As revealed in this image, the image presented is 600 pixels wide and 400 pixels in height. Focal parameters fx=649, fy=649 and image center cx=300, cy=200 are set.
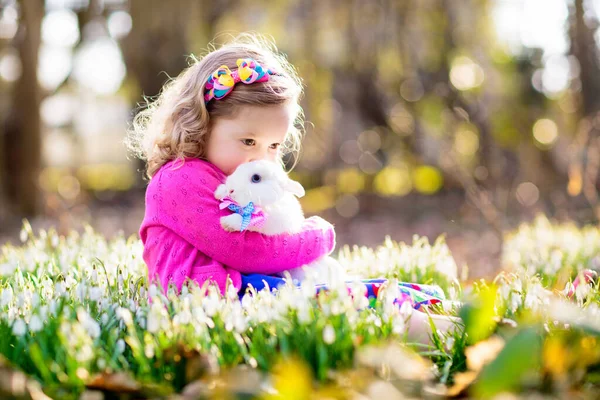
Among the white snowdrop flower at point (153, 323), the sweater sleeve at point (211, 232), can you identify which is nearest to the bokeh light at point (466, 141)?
the sweater sleeve at point (211, 232)

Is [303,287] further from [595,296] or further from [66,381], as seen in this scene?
[595,296]

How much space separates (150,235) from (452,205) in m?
7.93

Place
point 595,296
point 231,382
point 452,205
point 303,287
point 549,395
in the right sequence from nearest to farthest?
point 231,382
point 549,395
point 303,287
point 595,296
point 452,205

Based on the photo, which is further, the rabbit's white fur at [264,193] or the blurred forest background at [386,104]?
the blurred forest background at [386,104]

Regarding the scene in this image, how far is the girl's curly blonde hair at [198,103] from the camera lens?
284 cm

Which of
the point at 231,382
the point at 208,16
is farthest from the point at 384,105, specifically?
the point at 231,382

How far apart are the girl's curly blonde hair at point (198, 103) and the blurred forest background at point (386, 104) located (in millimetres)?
4608

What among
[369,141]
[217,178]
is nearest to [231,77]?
[217,178]

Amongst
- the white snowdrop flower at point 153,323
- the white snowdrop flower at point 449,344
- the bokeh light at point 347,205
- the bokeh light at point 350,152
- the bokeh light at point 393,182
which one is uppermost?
the white snowdrop flower at point 153,323

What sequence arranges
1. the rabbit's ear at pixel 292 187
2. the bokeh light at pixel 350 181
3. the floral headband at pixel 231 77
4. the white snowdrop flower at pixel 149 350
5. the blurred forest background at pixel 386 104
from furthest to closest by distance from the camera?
the bokeh light at pixel 350 181 → the blurred forest background at pixel 386 104 → the floral headband at pixel 231 77 → the rabbit's ear at pixel 292 187 → the white snowdrop flower at pixel 149 350

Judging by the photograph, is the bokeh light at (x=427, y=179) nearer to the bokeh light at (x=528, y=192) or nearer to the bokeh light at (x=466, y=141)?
the bokeh light at (x=466, y=141)

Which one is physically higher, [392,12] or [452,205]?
[392,12]

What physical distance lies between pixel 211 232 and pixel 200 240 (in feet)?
0.21

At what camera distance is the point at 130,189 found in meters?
13.8
